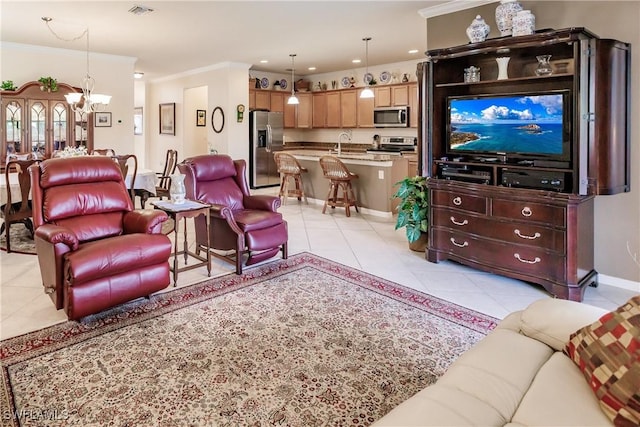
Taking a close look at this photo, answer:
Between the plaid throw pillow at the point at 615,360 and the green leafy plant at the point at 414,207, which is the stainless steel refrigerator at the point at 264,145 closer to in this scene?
the green leafy plant at the point at 414,207

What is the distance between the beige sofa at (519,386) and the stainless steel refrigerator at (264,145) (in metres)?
7.95

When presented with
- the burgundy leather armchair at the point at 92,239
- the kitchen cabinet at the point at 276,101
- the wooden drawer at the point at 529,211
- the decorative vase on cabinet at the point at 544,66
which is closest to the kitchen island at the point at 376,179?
the wooden drawer at the point at 529,211

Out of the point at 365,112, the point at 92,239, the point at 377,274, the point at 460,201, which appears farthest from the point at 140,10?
the point at 365,112

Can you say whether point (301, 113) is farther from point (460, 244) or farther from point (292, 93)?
point (460, 244)

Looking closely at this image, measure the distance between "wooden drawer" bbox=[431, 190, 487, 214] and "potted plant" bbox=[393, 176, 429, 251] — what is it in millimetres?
217

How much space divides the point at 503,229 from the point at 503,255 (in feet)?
0.72

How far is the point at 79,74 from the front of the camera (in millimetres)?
7176

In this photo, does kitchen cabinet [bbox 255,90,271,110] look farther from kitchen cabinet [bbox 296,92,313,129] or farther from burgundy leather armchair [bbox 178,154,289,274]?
burgundy leather armchair [bbox 178,154,289,274]

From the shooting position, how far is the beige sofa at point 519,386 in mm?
1207

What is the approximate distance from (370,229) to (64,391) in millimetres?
4145

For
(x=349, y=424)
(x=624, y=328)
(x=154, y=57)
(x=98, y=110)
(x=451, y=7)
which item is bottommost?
(x=349, y=424)

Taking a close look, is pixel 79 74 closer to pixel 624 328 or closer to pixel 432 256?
pixel 432 256

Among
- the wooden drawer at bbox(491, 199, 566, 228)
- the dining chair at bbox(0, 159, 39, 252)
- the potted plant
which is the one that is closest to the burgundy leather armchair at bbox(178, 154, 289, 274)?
the potted plant

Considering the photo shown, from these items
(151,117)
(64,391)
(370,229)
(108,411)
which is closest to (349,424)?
(108,411)
